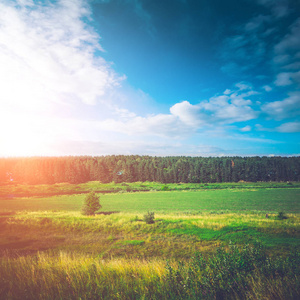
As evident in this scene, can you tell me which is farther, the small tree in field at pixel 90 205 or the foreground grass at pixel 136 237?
the small tree in field at pixel 90 205

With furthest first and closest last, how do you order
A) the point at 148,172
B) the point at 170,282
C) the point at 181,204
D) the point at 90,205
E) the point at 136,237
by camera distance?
the point at 148,172, the point at 181,204, the point at 90,205, the point at 136,237, the point at 170,282

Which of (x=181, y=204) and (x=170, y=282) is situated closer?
(x=170, y=282)

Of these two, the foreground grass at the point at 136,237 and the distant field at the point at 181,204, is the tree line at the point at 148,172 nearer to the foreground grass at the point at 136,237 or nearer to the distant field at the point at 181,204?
the distant field at the point at 181,204

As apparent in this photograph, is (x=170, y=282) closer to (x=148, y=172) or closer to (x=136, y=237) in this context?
(x=136, y=237)

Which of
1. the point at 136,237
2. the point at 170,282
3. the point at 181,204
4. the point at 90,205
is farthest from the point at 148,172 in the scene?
the point at 170,282

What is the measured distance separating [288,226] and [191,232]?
479 inches

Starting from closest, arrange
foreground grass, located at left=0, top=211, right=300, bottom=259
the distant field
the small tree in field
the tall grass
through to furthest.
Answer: the tall grass → foreground grass, located at left=0, top=211, right=300, bottom=259 → the small tree in field → the distant field

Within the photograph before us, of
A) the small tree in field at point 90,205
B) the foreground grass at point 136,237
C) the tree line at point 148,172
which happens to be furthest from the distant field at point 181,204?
the tree line at point 148,172

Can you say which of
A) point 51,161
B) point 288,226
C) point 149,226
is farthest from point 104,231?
Result: point 51,161

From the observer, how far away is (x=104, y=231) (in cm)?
2281

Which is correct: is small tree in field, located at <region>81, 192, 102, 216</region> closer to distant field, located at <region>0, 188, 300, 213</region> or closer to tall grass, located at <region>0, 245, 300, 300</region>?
distant field, located at <region>0, 188, 300, 213</region>

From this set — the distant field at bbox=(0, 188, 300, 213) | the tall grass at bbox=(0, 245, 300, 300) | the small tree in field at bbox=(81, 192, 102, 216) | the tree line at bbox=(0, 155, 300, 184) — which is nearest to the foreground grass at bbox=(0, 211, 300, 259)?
the small tree in field at bbox=(81, 192, 102, 216)

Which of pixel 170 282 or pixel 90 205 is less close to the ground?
pixel 170 282

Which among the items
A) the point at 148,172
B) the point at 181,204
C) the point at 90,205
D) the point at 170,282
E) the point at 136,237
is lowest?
the point at 181,204
